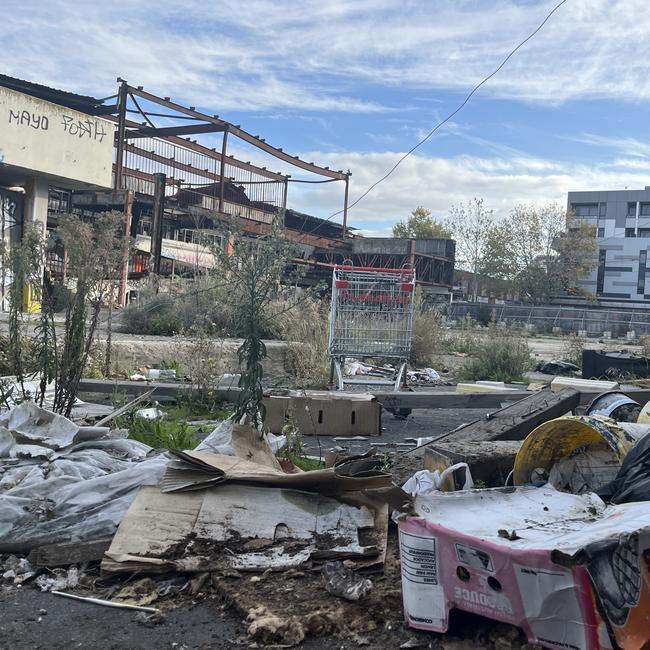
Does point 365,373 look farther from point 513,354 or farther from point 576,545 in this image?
point 576,545

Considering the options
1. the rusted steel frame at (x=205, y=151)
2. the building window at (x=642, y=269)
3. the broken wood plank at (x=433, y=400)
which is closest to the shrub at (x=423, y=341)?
the broken wood plank at (x=433, y=400)

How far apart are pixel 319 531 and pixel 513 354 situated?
400 inches

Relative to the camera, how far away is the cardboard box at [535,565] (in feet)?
6.95

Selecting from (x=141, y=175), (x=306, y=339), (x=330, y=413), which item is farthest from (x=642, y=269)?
(x=330, y=413)

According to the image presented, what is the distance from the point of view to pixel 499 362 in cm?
1284

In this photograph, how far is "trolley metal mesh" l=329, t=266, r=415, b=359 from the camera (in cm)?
926

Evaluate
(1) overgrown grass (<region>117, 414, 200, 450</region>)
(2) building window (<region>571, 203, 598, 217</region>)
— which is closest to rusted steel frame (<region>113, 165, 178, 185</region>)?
(1) overgrown grass (<region>117, 414, 200, 450</region>)

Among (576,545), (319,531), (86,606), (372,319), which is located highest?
(372,319)

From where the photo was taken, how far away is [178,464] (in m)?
3.80

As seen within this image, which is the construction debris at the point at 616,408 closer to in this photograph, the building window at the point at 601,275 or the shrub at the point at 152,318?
the shrub at the point at 152,318

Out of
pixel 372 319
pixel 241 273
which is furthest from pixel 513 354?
pixel 241 273

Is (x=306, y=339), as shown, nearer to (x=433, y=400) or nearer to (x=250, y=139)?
(x=433, y=400)

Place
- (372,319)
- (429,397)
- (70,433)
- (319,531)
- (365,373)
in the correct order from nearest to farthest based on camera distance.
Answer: (319,531) → (70,433) → (429,397) → (372,319) → (365,373)

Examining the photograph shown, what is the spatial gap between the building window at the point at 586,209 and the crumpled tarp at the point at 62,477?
10226cm
